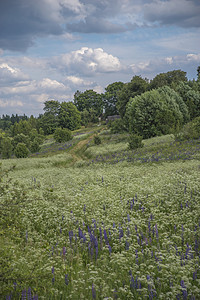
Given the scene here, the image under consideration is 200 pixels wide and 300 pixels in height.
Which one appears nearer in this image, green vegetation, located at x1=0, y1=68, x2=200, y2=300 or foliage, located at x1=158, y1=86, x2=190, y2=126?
green vegetation, located at x1=0, y1=68, x2=200, y2=300

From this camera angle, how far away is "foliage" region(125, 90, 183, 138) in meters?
40.7

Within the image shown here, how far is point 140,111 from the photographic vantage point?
41.2m

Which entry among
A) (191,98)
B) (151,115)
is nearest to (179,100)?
(191,98)

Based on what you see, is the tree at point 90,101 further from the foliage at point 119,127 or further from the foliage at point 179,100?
the foliage at point 179,100

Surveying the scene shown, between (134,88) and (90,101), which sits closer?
(134,88)

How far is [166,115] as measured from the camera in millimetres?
40219

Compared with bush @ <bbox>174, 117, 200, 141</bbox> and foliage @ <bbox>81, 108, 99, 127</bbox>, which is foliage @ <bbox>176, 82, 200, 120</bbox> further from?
foliage @ <bbox>81, 108, 99, 127</bbox>

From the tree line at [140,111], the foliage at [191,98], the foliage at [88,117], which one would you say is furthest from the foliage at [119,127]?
the foliage at [88,117]

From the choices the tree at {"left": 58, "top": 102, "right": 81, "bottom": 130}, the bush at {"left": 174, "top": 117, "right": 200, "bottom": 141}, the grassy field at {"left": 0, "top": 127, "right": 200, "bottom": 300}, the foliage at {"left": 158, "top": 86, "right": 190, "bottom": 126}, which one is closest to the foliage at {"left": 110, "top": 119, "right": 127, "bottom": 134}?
the foliage at {"left": 158, "top": 86, "right": 190, "bottom": 126}

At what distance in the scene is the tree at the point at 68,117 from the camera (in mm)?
82856

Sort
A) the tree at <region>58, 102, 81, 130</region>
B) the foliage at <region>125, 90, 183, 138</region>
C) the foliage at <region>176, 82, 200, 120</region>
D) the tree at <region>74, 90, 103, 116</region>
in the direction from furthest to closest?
the tree at <region>74, 90, 103, 116</region>, the tree at <region>58, 102, 81, 130</region>, the foliage at <region>176, 82, 200, 120</region>, the foliage at <region>125, 90, 183, 138</region>

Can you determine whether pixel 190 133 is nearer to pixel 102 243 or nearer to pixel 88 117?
pixel 102 243

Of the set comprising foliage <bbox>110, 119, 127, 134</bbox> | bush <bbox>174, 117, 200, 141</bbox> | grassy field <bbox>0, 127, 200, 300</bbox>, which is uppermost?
foliage <bbox>110, 119, 127, 134</bbox>

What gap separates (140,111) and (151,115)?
6.40 feet
